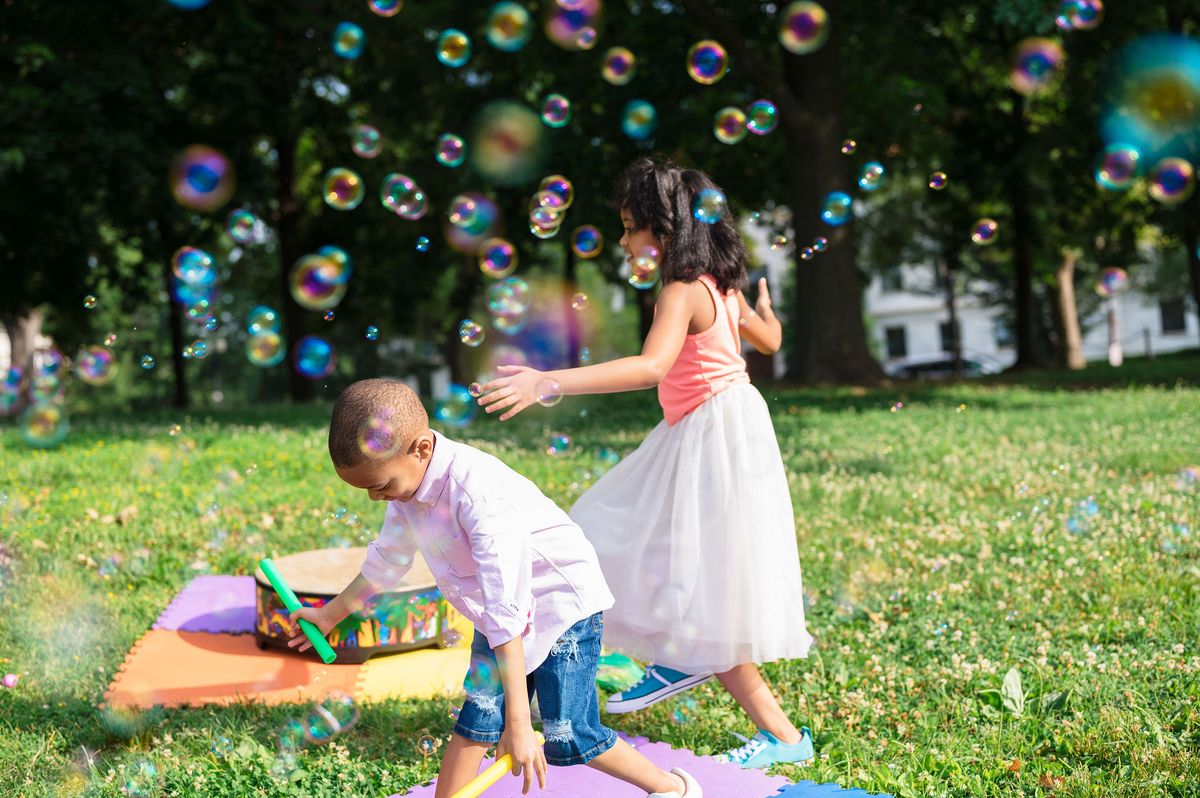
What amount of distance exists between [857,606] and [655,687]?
1.99 m

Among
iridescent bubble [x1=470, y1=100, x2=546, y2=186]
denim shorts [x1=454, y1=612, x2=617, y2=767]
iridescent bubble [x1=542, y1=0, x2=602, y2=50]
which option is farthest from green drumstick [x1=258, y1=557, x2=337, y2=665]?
iridescent bubble [x1=470, y1=100, x2=546, y2=186]

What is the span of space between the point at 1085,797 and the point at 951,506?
13.9 ft

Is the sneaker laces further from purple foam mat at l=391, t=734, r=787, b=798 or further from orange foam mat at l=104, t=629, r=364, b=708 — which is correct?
orange foam mat at l=104, t=629, r=364, b=708

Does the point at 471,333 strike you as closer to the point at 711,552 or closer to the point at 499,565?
the point at 711,552

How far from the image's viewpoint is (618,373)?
3361 mm

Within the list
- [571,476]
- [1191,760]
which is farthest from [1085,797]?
[571,476]

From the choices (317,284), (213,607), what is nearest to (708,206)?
(317,284)

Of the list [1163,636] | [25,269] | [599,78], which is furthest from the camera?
[25,269]

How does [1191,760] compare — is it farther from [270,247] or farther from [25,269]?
[270,247]

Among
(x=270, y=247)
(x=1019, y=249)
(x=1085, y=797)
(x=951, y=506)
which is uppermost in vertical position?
(x=270, y=247)

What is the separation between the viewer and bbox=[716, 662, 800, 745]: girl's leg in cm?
384

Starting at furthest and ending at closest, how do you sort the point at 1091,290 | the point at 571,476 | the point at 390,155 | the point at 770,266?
the point at 770,266 → the point at 1091,290 → the point at 390,155 → the point at 571,476

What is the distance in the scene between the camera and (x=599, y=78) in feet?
57.7

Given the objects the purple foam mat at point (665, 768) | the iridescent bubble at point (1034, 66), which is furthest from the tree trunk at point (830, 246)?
the purple foam mat at point (665, 768)
